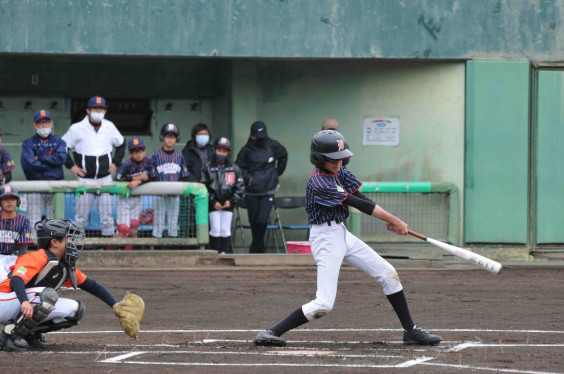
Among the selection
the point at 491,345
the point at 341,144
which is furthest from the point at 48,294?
the point at 491,345

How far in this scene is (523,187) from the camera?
16.6 meters

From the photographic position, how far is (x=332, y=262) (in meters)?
8.59

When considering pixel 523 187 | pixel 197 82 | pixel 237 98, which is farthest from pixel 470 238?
pixel 197 82

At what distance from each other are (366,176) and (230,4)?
345 centimetres

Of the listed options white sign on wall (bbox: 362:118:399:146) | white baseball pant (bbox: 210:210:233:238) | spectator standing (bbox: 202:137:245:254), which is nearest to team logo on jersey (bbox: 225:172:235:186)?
spectator standing (bbox: 202:137:245:254)

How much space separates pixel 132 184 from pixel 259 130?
7.16ft

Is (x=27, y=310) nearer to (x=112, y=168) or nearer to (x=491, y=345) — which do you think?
(x=491, y=345)

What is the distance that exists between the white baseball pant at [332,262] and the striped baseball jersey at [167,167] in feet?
22.1

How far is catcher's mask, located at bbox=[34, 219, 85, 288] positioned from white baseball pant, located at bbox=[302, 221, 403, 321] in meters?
1.86

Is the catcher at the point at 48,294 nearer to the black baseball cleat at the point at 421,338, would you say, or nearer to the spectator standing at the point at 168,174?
the black baseball cleat at the point at 421,338

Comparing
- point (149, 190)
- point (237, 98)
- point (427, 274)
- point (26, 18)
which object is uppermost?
point (26, 18)

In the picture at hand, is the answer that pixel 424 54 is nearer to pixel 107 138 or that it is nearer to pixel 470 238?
pixel 470 238

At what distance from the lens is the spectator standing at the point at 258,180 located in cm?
1596

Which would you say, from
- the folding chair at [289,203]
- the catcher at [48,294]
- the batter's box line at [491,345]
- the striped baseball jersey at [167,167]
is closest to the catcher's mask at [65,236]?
the catcher at [48,294]
